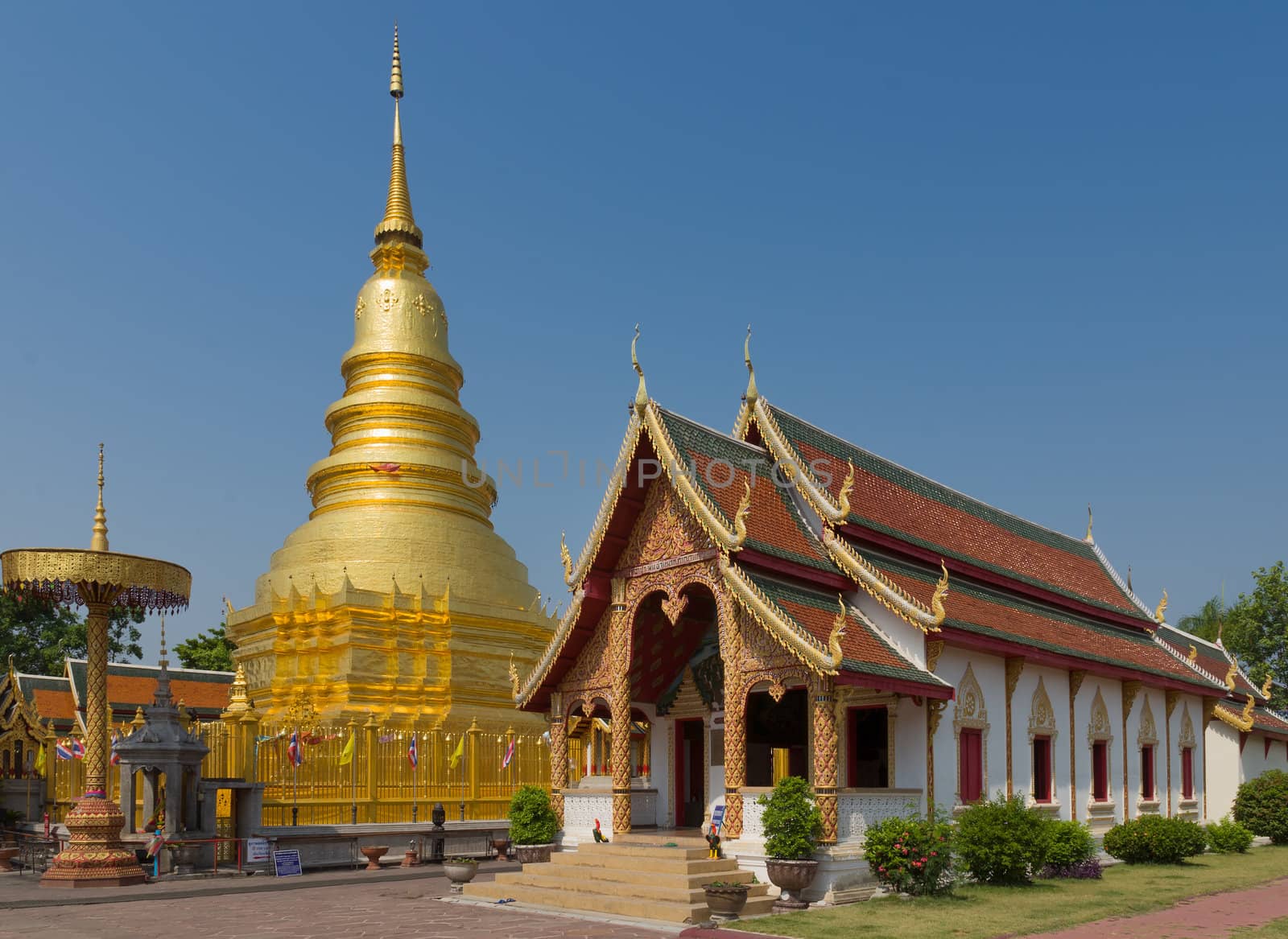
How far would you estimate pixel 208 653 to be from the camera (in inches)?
1959

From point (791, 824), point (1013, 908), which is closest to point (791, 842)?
point (791, 824)

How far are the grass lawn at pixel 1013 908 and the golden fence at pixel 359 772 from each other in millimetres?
11325

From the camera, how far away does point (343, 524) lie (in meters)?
32.8

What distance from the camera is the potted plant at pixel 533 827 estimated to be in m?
19.3

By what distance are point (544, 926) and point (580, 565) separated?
19.9 ft

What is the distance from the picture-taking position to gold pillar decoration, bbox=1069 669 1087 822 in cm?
2216

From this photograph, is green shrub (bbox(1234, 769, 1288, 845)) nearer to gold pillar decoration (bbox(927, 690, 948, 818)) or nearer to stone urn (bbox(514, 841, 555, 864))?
gold pillar decoration (bbox(927, 690, 948, 818))

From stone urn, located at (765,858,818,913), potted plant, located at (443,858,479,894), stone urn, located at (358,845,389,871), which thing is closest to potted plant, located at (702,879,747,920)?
stone urn, located at (765,858,818,913)

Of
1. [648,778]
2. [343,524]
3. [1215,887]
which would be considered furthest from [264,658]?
[1215,887]

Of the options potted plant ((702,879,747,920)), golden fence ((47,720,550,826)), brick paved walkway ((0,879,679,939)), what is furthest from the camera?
golden fence ((47,720,550,826))

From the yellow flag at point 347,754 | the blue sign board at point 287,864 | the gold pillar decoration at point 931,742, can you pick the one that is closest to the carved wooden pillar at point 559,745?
the blue sign board at point 287,864

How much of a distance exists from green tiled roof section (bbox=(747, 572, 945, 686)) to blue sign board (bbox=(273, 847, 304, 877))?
10103 mm

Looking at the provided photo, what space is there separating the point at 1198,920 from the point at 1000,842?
311 cm

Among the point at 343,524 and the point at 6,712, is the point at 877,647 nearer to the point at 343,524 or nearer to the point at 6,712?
the point at 343,524
